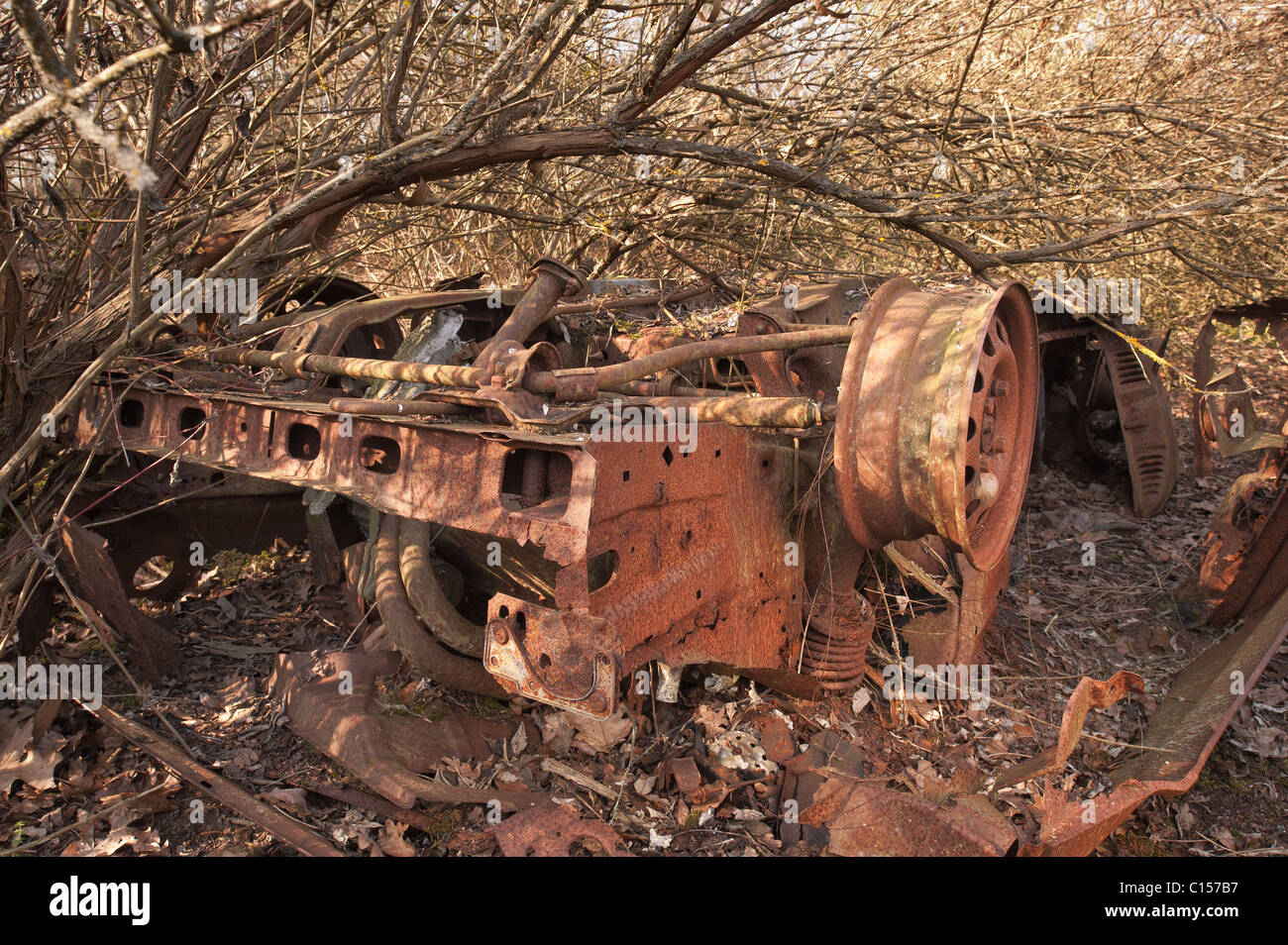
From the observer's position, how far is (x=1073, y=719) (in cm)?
264

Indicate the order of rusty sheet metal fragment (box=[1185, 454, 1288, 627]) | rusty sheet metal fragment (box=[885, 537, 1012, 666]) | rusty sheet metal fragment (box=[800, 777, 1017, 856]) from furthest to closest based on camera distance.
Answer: rusty sheet metal fragment (box=[1185, 454, 1288, 627])
rusty sheet metal fragment (box=[885, 537, 1012, 666])
rusty sheet metal fragment (box=[800, 777, 1017, 856])

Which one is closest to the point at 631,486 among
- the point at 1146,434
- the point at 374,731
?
the point at 374,731

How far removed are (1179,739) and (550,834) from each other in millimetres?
2304

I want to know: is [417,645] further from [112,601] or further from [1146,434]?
[1146,434]

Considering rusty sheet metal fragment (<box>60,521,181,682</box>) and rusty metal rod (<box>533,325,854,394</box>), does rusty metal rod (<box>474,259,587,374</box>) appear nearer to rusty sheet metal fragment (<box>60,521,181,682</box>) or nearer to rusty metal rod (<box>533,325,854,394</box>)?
rusty metal rod (<box>533,325,854,394</box>)

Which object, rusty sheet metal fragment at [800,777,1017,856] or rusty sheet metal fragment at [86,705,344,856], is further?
A: rusty sheet metal fragment at [86,705,344,856]

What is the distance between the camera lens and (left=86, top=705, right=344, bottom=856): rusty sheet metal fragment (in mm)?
2525

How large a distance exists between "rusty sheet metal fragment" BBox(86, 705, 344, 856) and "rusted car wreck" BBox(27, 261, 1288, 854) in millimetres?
292

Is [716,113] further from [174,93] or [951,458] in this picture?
[951,458]

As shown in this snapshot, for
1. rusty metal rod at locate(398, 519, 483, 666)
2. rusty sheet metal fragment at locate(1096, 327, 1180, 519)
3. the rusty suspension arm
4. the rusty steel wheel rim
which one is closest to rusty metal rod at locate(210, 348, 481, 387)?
the rusty suspension arm

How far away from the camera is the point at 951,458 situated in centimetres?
248

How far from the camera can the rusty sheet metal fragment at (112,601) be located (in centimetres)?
322

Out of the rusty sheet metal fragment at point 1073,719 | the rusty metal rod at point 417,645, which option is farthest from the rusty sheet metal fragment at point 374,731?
the rusty sheet metal fragment at point 1073,719
